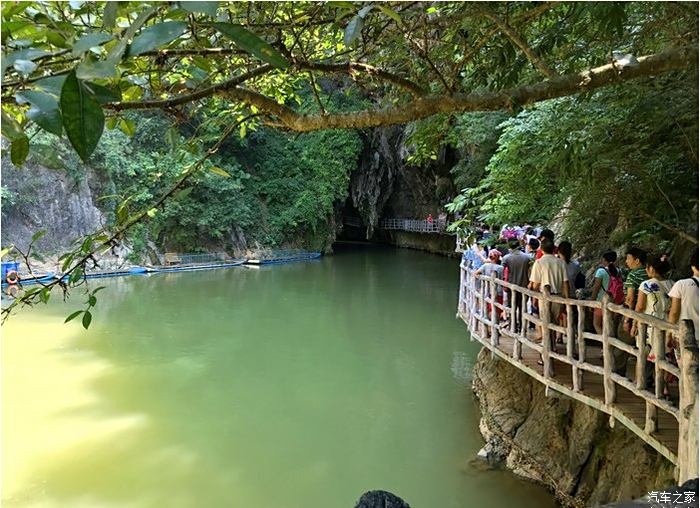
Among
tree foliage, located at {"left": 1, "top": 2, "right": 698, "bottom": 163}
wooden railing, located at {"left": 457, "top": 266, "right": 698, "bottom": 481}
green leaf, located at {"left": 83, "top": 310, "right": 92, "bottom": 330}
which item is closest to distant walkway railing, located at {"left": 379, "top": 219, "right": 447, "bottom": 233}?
wooden railing, located at {"left": 457, "top": 266, "right": 698, "bottom": 481}

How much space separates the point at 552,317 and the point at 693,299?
1.22 meters

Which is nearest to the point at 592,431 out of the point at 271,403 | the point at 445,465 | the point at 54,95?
the point at 445,465

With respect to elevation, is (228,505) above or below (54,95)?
below

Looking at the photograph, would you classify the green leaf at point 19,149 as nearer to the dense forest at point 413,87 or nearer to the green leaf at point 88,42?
the dense forest at point 413,87

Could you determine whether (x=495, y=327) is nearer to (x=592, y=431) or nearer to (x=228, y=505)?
(x=592, y=431)

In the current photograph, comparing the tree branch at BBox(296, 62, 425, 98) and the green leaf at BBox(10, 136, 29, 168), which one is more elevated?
the tree branch at BBox(296, 62, 425, 98)

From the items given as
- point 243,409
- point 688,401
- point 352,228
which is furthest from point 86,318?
point 352,228

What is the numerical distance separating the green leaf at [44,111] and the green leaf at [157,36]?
0.12 meters

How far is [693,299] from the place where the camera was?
2770 millimetres

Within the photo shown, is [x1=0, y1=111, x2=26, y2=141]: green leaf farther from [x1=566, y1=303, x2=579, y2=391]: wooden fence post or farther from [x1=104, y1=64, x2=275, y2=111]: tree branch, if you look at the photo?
[x1=566, y1=303, x2=579, y2=391]: wooden fence post

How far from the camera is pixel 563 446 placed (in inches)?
173

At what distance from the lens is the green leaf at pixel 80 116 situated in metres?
0.66

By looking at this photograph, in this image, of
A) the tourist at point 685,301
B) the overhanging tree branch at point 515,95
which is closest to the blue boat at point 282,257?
the tourist at point 685,301

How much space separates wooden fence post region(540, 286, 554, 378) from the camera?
3.78 metres
